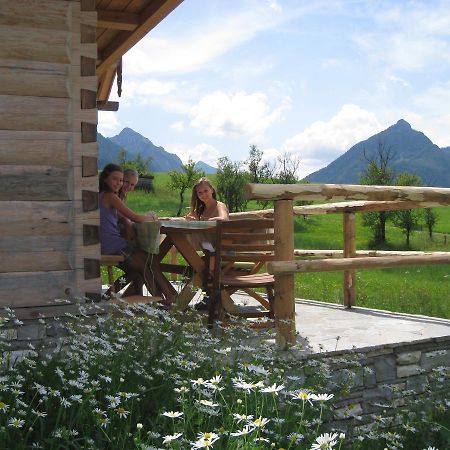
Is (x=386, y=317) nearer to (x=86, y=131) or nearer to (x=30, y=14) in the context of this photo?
(x=86, y=131)

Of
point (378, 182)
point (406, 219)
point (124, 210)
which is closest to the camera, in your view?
point (124, 210)

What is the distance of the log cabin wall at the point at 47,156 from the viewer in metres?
5.11

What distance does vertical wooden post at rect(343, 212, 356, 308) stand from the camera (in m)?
7.23

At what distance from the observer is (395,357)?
5570mm

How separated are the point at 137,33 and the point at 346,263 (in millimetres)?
3550

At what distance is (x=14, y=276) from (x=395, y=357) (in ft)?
10.0

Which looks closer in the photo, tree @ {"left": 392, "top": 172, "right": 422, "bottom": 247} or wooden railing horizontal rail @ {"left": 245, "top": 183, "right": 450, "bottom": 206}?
wooden railing horizontal rail @ {"left": 245, "top": 183, "right": 450, "bottom": 206}

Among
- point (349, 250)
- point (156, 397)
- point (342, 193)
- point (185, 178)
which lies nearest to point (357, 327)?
point (349, 250)

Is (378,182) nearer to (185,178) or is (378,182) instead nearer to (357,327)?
(185,178)

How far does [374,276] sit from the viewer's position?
66.6ft

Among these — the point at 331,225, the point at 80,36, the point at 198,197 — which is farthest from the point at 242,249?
the point at 331,225

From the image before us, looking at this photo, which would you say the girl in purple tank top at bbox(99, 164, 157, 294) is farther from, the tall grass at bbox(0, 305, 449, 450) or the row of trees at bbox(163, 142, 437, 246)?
the row of trees at bbox(163, 142, 437, 246)

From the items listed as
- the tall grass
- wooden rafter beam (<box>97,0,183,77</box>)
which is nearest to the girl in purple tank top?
the tall grass

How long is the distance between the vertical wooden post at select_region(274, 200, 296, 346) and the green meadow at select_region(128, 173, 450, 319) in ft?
12.5
